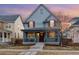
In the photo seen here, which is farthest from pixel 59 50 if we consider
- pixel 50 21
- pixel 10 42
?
pixel 10 42

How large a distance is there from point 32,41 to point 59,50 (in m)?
0.38

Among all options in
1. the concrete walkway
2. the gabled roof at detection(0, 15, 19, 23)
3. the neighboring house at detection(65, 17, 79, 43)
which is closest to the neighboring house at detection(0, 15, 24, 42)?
the gabled roof at detection(0, 15, 19, 23)

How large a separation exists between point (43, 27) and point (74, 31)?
413 mm

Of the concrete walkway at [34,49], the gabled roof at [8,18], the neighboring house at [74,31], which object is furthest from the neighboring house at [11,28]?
the neighboring house at [74,31]

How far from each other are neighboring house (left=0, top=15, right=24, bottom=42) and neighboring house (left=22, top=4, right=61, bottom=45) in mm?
82

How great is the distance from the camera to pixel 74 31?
413 centimetres

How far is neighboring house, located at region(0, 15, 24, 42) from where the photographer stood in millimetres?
4145

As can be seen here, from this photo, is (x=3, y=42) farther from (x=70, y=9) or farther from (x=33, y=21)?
(x=70, y=9)

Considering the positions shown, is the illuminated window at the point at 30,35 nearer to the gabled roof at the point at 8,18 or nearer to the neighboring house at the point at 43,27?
the neighboring house at the point at 43,27

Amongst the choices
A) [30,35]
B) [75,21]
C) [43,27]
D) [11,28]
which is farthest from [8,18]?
[75,21]

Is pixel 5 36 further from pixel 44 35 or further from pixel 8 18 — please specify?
pixel 44 35

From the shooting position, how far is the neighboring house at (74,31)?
162 inches

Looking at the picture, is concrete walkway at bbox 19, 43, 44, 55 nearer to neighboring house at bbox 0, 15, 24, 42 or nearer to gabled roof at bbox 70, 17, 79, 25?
neighboring house at bbox 0, 15, 24, 42
